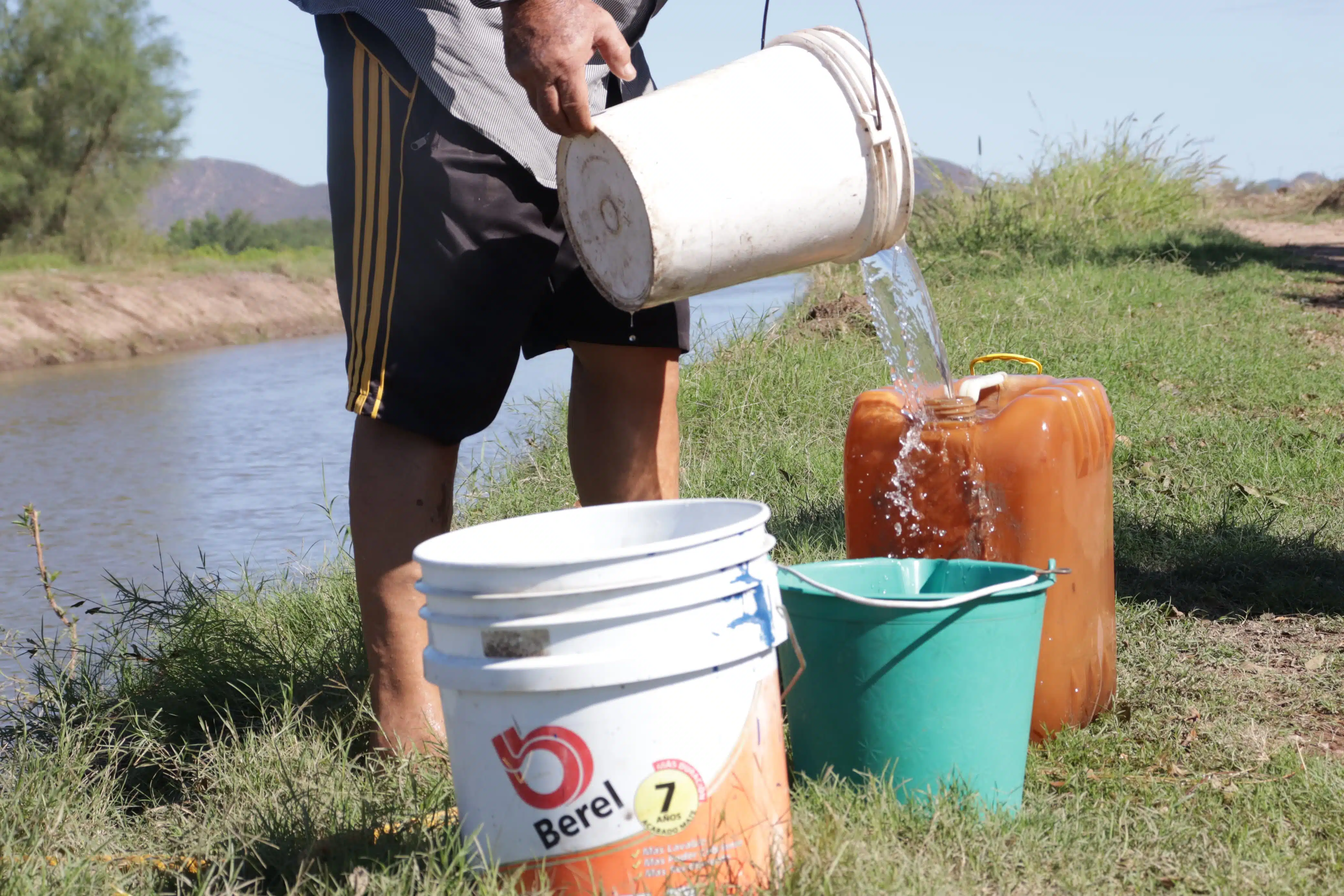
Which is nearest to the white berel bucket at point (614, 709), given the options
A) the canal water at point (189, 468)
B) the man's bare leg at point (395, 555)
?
the man's bare leg at point (395, 555)

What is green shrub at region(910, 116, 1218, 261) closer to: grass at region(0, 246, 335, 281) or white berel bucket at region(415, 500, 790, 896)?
white berel bucket at region(415, 500, 790, 896)

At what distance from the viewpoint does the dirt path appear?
540 inches

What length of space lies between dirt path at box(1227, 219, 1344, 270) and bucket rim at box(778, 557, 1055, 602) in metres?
11.6

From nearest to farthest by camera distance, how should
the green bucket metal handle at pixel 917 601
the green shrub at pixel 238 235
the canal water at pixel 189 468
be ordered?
the green bucket metal handle at pixel 917 601 → the canal water at pixel 189 468 → the green shrub at pixel 238 235

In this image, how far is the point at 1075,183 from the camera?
11922mm

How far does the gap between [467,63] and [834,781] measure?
1.15m

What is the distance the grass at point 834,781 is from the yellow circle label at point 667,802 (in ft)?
0.57

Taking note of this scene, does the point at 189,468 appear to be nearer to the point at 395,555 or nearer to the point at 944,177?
the point at 395,555

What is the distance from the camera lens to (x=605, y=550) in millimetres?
1603

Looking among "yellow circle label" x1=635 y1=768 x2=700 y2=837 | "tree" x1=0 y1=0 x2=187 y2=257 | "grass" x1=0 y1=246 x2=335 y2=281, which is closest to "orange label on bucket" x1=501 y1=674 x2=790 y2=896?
"yellow circle label" x1=635 y1=768 x2=700 y2=837

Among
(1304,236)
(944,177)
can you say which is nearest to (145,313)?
(944,177)

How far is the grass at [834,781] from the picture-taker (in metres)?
1.51

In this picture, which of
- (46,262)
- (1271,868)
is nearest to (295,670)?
(1271,868)

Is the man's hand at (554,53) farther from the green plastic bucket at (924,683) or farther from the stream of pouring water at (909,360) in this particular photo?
the green plastic bucket at (924,683)
